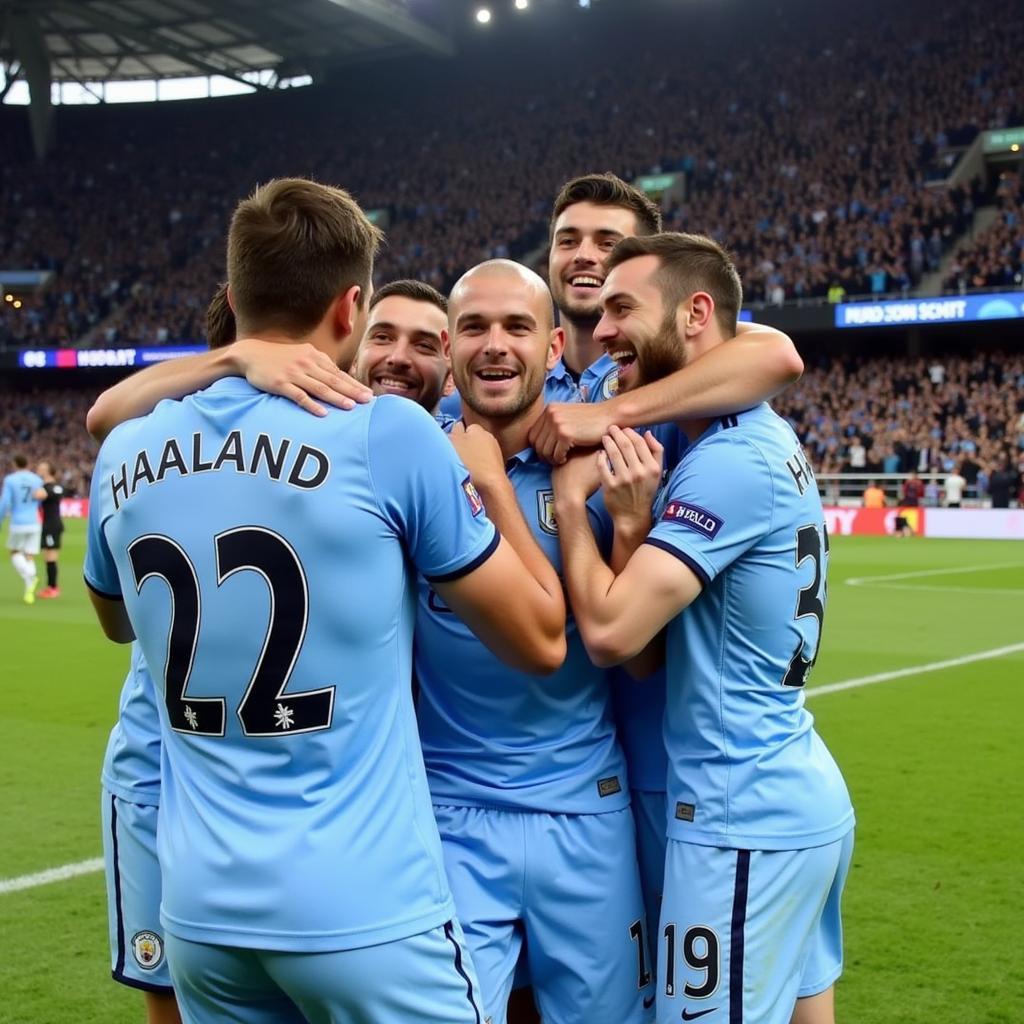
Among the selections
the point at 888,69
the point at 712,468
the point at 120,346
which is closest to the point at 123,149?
the point at 120,346

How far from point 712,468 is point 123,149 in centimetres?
5497

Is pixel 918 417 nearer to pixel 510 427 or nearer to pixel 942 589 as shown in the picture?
pixel 942 589

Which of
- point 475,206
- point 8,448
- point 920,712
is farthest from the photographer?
point 8,448

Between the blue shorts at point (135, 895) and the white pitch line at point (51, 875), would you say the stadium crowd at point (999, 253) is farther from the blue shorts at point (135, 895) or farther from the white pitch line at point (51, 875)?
the blue shorts at point (135, 895)

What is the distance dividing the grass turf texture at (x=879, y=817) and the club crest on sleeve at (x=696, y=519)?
226 centimetres

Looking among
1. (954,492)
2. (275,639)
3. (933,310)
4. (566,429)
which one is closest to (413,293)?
(566,429)

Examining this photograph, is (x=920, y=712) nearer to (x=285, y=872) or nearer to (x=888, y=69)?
(x=285, y=872)

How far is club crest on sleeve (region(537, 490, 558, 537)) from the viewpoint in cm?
299

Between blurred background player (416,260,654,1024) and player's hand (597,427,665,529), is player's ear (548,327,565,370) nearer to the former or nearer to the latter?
blurred background player (416,260,654,1024)

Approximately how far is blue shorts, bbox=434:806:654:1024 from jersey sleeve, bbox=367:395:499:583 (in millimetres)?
781

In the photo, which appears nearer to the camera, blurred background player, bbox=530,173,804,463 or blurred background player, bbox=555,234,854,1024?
blurred background player, bbox=555,234,854,1024

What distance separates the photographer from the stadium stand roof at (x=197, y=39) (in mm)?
42531

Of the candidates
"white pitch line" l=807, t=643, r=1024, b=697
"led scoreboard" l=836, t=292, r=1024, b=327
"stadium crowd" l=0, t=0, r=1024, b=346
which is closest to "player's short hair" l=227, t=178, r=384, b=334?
"white pitch line" l=807, t=643, r=1024, b=697

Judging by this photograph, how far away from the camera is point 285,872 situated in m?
2.14
